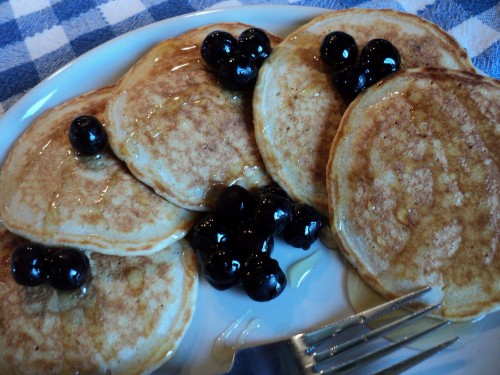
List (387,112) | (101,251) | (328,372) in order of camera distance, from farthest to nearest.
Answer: (387,112), (101,251), (328,372)

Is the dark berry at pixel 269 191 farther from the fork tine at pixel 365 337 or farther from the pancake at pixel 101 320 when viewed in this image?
the fork tine at pixel 365 337

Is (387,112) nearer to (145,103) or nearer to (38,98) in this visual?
(145,103)

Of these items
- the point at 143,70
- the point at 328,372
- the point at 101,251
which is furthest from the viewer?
the point at 143,70

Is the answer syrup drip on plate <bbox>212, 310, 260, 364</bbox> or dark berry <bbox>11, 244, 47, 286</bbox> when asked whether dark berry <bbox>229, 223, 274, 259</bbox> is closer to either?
syrup drip on plate <bbox>212, 310, 260, 364</bbox>

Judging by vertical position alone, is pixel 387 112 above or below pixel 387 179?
above

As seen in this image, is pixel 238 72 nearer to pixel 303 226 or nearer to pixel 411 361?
pixel 303 226

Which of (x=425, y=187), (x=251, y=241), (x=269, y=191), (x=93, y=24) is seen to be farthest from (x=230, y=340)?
(x=93, y=24)

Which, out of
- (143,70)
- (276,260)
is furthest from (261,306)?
(143,70)
